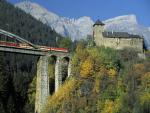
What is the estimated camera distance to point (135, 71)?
239ft

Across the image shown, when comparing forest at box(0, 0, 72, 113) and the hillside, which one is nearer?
the hillside

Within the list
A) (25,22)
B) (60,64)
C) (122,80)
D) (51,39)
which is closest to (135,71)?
(122,80)

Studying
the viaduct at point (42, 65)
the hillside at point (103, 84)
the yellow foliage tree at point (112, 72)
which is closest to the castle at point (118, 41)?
the hillside at point (103, 84)

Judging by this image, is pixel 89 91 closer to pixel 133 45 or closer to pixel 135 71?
pixel 135 71

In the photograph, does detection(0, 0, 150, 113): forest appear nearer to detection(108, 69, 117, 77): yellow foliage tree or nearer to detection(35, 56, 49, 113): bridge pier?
detection(108, 69, 117, 77): yellow foliage tree

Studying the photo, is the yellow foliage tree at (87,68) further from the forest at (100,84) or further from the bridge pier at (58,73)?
the bridge pier at (58,73)

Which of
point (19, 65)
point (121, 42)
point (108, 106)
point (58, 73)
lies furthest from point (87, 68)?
point (19, 65)

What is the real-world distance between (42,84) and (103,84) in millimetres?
14658

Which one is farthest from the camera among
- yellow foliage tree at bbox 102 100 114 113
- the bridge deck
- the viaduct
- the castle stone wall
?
the castle stone wall

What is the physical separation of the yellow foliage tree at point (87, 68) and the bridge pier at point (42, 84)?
8468mm

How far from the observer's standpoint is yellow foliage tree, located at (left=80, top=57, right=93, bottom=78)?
77.5m

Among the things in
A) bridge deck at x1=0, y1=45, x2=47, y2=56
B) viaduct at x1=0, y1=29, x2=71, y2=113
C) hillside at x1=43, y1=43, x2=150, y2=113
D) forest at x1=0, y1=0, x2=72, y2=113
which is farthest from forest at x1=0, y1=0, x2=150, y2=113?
bridge deck at x1=0, y1=45, x2=47, y2=56

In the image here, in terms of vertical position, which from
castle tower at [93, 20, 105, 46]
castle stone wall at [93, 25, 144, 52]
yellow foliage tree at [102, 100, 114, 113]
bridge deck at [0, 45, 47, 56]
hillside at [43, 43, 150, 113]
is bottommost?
yellow foliage tree at [102, 100, 114, 113]

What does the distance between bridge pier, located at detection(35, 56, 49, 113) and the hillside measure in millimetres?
1493
